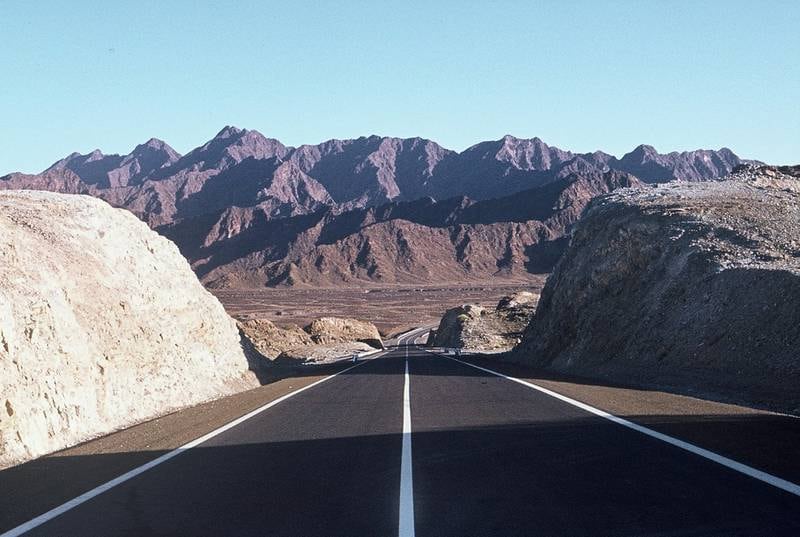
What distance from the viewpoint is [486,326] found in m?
75.8

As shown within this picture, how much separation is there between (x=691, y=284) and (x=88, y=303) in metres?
21.1

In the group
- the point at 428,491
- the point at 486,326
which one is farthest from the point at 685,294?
the point at 486,326

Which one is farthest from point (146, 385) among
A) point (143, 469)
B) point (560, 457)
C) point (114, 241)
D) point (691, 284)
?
point (691, 284)

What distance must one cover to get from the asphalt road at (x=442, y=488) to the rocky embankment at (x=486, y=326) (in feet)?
179

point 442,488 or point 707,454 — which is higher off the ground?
point 707,454

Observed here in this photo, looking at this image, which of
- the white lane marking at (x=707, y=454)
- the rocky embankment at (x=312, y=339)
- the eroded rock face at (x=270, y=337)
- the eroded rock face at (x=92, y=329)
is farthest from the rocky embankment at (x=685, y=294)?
the eroded rock face at (x=270, y=337)

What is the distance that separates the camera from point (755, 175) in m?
52.3

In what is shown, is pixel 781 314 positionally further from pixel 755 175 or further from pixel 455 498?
pixel 755 175

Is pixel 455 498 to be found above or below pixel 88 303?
below

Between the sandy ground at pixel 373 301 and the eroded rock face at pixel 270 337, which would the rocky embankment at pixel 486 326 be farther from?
the sandy ground at pixel 373 301

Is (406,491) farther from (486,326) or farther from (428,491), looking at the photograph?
(486,326)

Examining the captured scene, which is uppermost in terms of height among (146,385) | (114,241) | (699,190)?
(699,190)

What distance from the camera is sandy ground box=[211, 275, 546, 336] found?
131 metres

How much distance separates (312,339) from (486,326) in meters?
19.6
